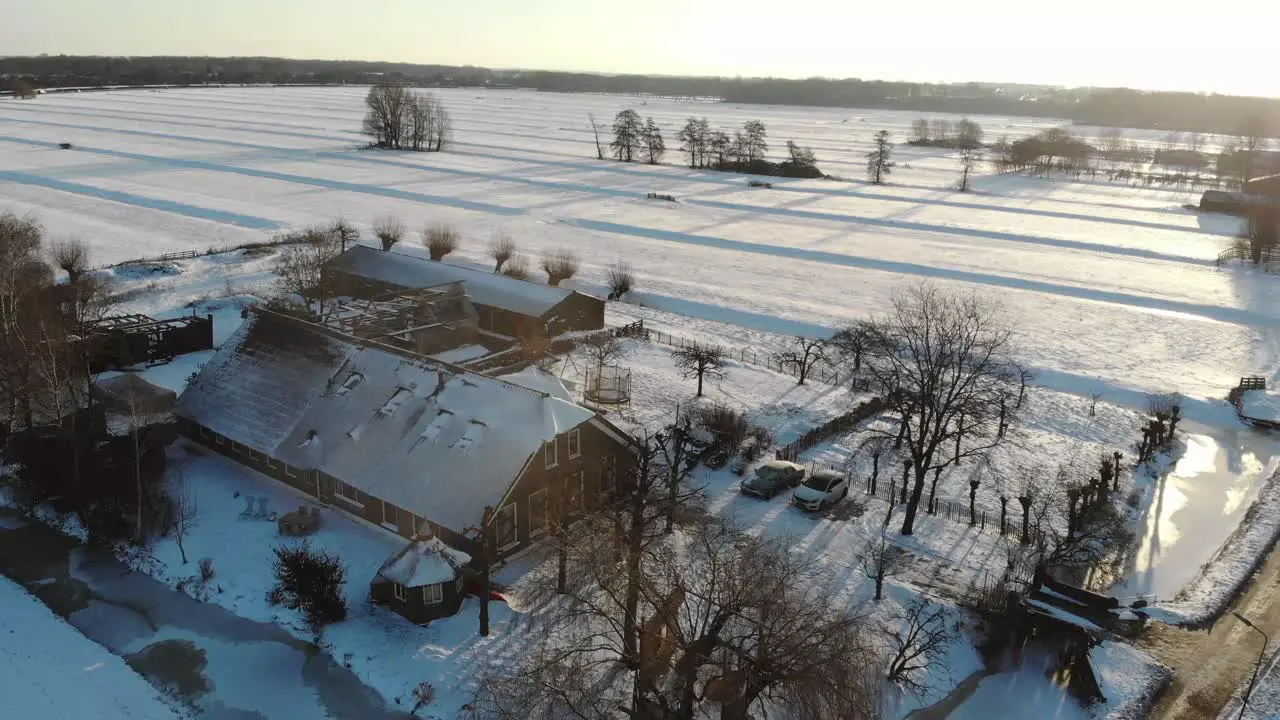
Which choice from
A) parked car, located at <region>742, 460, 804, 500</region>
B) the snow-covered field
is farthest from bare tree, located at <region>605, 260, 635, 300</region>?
parked car, located at <region>742, 460, 804, 500</region>

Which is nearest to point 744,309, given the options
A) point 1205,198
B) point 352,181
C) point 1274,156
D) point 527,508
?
point 527,508

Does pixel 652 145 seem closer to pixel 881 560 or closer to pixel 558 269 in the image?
pixel 558 269

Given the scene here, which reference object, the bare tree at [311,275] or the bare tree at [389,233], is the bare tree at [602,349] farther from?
the bare tree at [389,233]

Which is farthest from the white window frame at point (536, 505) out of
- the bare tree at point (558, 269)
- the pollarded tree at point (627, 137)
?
the pollarded tree at point (627, 137)

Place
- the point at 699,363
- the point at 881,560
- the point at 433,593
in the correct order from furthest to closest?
the point at 699,363, the point at 881,560, the point at 433,593

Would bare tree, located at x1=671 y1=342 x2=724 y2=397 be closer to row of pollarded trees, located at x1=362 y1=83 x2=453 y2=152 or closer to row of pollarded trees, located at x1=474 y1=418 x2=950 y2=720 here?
row of pollarded trees, located at x1=474 y1=418 x2=950 y2=720

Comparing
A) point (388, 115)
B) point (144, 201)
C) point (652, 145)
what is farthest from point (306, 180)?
point (652, 145)
